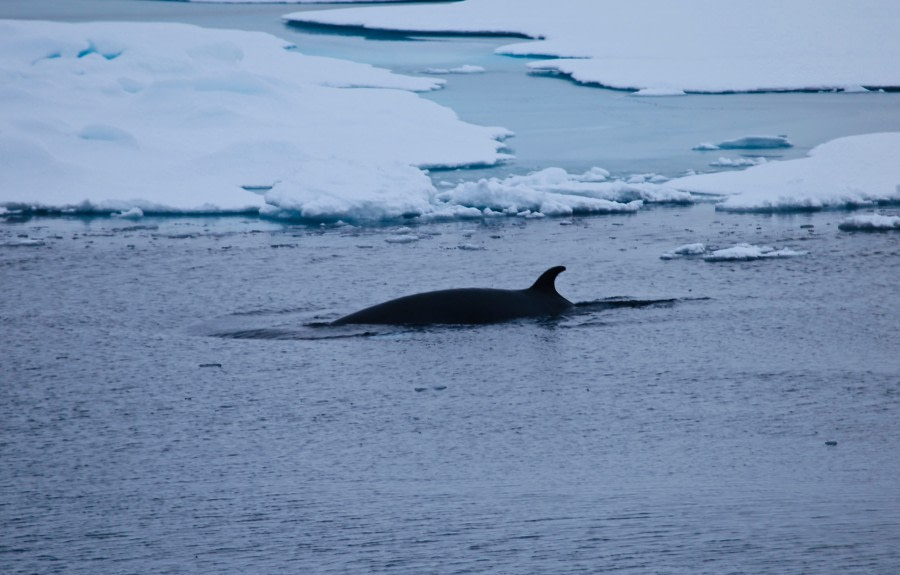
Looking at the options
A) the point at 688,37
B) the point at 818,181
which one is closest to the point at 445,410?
the point at 818,181

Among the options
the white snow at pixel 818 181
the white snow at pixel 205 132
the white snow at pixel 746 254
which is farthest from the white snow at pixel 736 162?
the white snow at pixel 746 254

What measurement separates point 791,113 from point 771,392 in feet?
48.6

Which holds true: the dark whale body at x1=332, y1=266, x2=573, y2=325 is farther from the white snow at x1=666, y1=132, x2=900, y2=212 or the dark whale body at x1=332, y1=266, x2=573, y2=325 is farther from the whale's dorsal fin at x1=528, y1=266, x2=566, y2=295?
the white snow at x1=666, y1=132, x2=900, y2=212

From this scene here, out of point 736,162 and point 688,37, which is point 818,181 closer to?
point 736,162

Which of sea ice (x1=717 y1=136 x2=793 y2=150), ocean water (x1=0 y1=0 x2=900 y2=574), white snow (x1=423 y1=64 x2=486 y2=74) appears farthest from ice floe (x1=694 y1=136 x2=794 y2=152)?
white snow (x1=423 y1=64 x2=486 y2=74)

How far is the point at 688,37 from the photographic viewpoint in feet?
102

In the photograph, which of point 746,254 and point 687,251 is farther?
point 687,251

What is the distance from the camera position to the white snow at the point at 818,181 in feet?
46.3

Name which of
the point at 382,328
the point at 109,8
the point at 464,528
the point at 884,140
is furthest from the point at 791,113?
the point at 109,8

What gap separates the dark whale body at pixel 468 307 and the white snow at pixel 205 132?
14.9 ft

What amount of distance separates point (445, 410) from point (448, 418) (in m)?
0.15

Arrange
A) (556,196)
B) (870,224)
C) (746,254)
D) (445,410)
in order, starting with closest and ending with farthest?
1. (445,410)
2. (746,254)
3. (870,224)
4. (556,196)

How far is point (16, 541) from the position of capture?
5.51m

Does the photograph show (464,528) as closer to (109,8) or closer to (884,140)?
(884,140)
